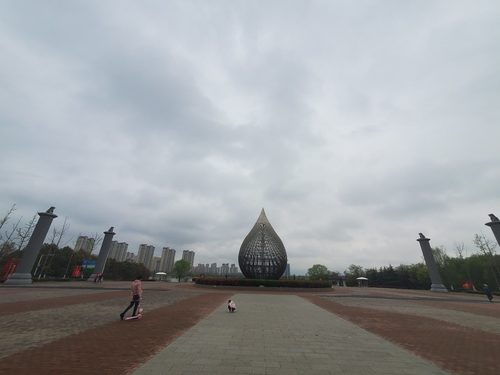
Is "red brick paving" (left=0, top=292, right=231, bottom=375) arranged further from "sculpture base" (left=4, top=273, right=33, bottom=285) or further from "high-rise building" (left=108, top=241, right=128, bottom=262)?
"high-rise building" (left=108, top=241, right=128, bottom=262)

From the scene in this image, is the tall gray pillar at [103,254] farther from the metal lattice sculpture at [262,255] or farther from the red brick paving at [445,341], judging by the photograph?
Answer: the red brick paving at [445,341]

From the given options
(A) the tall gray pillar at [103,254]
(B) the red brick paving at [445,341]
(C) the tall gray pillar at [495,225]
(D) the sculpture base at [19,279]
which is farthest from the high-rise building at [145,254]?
(B) the red brick paving at [445,341]

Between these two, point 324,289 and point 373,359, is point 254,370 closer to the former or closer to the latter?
point 373,359

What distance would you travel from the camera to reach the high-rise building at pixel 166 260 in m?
110

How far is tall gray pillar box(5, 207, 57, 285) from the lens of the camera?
78.0 feet

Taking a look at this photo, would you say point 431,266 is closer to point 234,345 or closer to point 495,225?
point 495,225

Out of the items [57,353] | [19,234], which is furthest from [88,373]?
[19,234]

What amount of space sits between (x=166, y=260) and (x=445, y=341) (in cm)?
11240

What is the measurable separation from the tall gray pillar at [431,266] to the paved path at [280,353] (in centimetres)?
2971

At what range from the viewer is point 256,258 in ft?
110

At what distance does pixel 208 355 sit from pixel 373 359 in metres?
3.23

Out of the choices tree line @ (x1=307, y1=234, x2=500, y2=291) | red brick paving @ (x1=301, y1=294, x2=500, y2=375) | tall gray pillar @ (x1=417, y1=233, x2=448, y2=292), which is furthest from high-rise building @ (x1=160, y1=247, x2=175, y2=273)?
red brick paving @ (x1=301, y1=294, x2=500, y2=375)

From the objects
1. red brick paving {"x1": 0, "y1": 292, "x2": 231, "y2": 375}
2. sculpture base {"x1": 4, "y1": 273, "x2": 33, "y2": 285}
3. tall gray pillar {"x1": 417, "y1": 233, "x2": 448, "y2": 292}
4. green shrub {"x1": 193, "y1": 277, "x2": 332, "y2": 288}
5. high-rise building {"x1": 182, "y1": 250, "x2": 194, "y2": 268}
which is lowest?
red brick paving {"x1": 0, "y1": 292, "x2": 231, "y2": 375}

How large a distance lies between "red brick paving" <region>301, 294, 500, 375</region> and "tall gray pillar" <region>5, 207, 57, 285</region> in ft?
86.0
